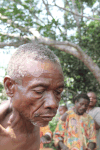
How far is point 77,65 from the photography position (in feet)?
23.6

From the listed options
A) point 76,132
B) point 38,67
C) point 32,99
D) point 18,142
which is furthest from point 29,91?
point 76,132

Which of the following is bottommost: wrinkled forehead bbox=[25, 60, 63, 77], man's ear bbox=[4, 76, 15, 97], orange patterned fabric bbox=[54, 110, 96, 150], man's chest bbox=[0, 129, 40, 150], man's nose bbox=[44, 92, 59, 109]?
orange patterned fabric bbox=[54, 110, 96, 150]

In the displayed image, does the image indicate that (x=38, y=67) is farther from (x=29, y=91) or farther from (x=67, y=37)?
(x=67, y=37)

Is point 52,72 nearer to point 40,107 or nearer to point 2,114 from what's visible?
point 40,107

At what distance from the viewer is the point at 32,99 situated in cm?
100

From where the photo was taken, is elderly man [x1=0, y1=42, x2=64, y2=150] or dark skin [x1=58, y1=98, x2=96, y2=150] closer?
elderly man [x1=0, y1=42, x2=64, y2=150]

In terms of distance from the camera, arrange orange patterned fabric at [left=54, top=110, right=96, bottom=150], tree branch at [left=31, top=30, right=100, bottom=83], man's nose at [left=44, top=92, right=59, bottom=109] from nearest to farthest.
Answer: man's nose at [left=44, top=92, right=59, bottom=109], orange patterned fabric at [left=54, top=110, right=96, bottom=150], tree branch at [left=31, top=30, right=100, bottom=83]

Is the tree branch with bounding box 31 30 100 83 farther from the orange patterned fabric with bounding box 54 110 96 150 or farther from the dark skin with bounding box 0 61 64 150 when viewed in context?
the dark skin with bounding box 0 61 64 150

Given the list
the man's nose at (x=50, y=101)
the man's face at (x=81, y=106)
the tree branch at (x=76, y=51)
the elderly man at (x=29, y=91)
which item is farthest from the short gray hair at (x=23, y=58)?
the tree branch at (x=76, y=51)

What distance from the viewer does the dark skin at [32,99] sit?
100 centimetres

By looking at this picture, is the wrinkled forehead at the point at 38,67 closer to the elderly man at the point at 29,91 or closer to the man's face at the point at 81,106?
the elderly man at the point at 29,91

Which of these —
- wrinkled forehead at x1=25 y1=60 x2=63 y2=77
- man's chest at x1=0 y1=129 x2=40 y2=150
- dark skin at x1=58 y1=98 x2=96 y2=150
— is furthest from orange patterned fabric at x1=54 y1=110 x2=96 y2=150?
wrinkled forehead at x1=25 y1=60 x2=63 y2=77

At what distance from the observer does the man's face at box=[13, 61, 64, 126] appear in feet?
3.28

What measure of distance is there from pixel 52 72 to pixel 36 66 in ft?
0.35
